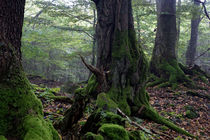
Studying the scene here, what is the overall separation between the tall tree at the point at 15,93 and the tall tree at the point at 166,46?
28.3ft

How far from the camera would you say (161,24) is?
411 inches

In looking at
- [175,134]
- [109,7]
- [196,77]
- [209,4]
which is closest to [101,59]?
[109,7]

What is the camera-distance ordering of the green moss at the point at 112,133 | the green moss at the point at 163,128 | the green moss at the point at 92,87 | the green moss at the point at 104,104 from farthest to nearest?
the green moss at the point at 92,87, the green moss at the point at 163,128, the green moss at the point at 104,104, the green moss at the point at 112,133

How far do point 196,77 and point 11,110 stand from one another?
1086cm

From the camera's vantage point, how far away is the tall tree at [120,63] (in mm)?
5297

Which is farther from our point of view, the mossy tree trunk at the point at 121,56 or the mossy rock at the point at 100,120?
the mossy tree trunk at the point at 121,56

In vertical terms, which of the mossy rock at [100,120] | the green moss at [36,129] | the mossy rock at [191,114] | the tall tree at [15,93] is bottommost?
the mossy rock at [191,114]

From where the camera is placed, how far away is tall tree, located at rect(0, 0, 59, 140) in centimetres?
198

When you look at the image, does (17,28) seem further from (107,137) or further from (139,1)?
(139,1)

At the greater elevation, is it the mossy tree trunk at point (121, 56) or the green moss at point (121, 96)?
the mossy tree trunk at point (121, 56)

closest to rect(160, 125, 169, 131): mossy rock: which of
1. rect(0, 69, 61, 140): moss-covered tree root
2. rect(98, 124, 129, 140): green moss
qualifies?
rect(98, 124, 129, 140): green moss

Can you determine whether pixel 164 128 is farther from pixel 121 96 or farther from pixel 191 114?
pixel 191 114

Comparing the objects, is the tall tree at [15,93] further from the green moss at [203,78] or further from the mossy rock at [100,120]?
the green moss at [203,78]

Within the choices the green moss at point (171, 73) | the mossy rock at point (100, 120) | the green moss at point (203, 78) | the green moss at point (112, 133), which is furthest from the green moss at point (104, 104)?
the green moss at point (203, 78)
